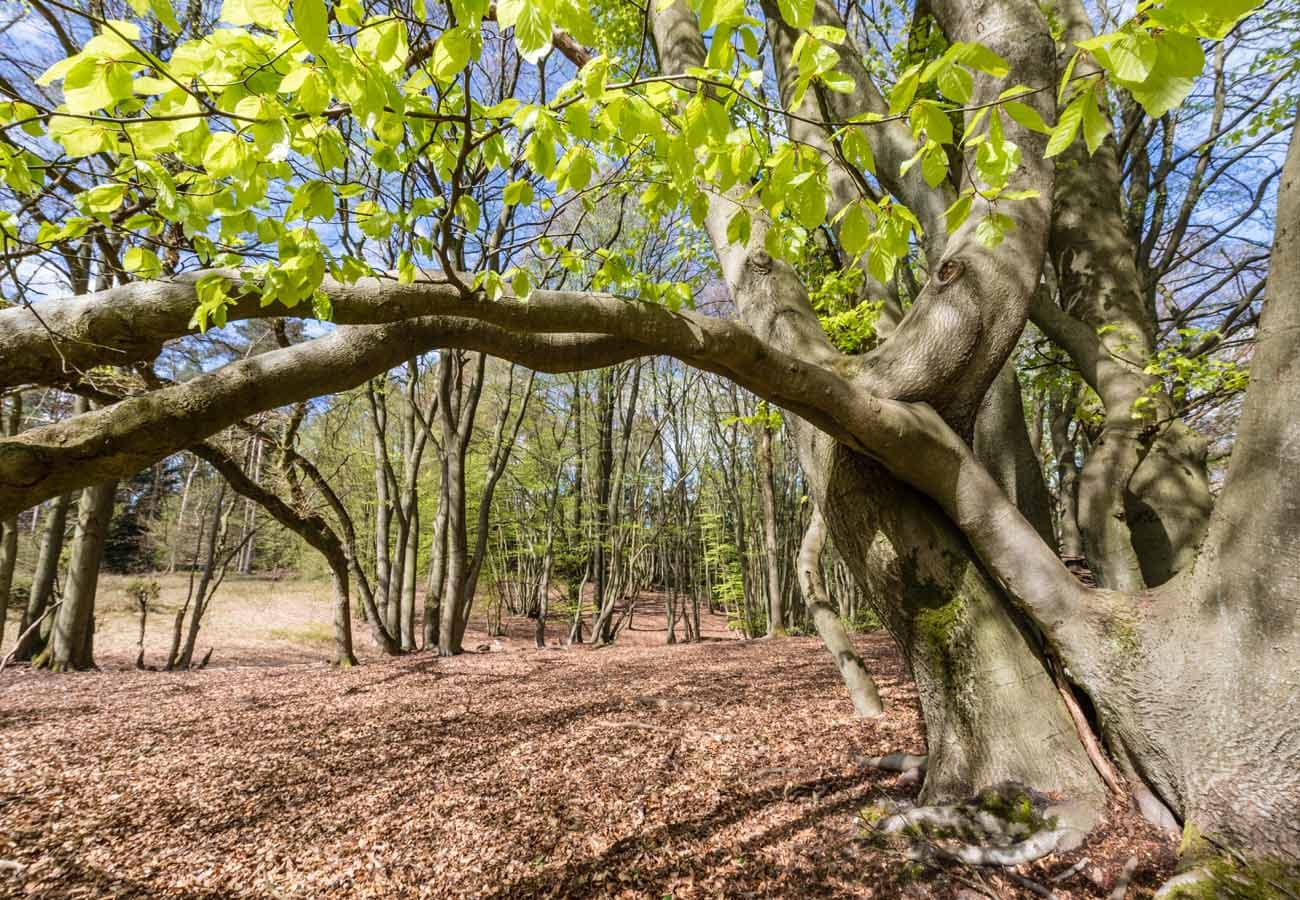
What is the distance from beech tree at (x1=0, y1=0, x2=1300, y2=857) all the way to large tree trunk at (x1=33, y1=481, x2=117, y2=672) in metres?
6.64

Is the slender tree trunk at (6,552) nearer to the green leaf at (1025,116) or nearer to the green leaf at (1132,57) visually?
the green leaf at (1025,116)

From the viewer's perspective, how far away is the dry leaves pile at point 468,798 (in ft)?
7.65

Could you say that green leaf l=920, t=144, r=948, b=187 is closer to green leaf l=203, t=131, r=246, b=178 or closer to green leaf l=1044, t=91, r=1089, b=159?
green leaf l=1044, t=91, r=1089, b=159

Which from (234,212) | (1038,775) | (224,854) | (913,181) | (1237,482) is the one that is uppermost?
(913,181)

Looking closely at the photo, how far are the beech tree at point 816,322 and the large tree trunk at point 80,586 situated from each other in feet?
21.8

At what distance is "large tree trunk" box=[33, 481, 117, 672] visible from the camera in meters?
6.90

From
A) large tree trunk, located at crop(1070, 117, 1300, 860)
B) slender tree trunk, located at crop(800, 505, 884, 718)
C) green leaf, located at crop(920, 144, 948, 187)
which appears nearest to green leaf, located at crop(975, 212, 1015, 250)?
green leaf, located at crop(920, 144, 948, 187)

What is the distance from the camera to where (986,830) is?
230 centimetres

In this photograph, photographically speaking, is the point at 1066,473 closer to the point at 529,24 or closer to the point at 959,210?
the point at 959,210

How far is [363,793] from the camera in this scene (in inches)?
128

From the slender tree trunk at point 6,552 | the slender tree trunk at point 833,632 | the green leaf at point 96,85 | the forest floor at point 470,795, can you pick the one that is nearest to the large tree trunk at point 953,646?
the forest floor at point 470,795

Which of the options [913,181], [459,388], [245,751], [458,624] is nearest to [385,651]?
[458,624]

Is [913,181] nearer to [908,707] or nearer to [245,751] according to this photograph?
[908,707]

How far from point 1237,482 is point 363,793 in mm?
4382
